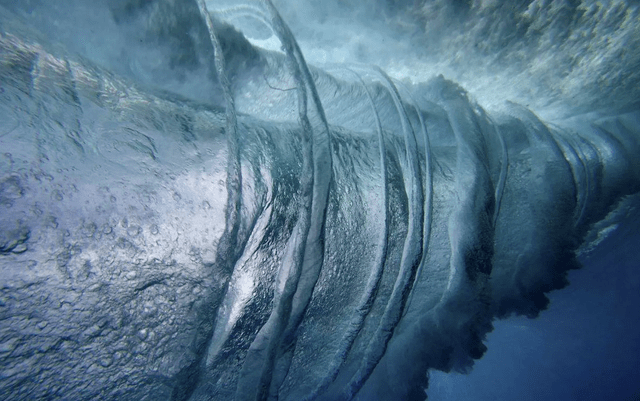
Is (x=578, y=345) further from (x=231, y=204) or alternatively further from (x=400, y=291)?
(x=231, y=204)

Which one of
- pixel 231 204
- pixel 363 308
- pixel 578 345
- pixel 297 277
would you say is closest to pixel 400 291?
pixel 363 308

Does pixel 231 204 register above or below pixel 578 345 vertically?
above

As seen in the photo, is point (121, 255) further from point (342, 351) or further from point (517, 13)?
point (517, 13)

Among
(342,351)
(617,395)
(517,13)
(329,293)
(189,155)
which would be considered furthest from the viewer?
(617,395)

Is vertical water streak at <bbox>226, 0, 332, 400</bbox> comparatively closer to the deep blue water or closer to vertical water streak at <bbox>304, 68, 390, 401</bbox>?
vertical water streak at <bbox>304, 68, 390, 401</bbox>

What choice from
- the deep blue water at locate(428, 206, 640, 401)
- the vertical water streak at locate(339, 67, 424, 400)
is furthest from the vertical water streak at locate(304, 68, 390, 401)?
the deep blue water at locate(428, 206, 640, 401)

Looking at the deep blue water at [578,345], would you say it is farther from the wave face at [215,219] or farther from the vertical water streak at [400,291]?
the vertical water streak at [400,291]

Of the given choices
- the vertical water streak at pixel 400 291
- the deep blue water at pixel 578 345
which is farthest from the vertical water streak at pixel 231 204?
the deep blue water at pixel 578 345

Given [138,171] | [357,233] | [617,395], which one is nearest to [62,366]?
[138,171]

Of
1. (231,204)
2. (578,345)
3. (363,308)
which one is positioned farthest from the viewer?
(578,345)
